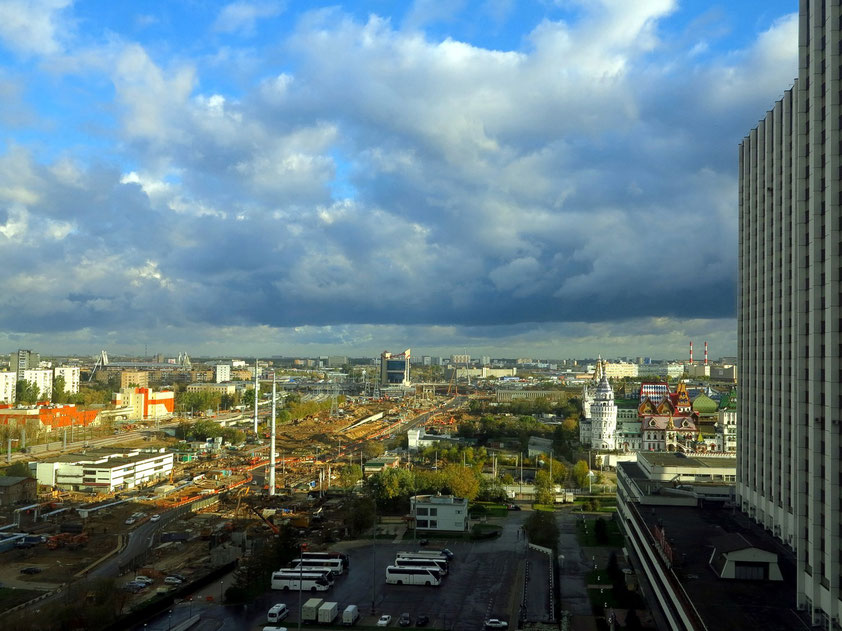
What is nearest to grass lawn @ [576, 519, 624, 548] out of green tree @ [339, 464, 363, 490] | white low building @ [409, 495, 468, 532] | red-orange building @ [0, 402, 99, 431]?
white low building @ [409, 495, 468, 532]

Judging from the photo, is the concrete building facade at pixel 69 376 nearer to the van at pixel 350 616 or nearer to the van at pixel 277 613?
the van at pixel 277 613

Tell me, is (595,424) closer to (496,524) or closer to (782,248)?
(496,524)

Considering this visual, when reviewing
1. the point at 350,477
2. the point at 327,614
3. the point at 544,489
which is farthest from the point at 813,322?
the point at 350,477

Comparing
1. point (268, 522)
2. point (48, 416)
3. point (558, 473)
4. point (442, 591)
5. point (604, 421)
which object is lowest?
point (268, 522)

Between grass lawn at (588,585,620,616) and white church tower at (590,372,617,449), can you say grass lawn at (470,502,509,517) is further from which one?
white church tower at (590,372,617,449)

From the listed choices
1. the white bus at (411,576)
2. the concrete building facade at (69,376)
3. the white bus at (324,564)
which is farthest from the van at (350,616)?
the concrete building facade at (69,376)

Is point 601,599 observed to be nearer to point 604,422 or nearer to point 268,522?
point 268,522
